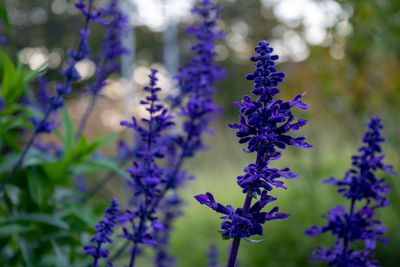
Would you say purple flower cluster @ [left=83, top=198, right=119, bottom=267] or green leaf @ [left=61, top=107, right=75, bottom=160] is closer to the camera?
purple flower cluster @ [left=83, top=198, right=119, bottom=267]

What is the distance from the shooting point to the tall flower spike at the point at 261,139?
1089mm

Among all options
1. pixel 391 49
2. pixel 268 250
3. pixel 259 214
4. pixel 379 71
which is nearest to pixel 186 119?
pixel 259 214

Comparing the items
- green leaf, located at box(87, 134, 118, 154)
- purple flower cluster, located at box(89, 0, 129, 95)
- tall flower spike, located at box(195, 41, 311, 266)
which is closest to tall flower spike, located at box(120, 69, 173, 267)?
tall flower spike, located at box(195, 41, 311, 266)

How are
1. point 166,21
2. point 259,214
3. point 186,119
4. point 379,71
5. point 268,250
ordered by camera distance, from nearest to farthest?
point 259,214 < point 186,119 < point 268,250 < point 379,71 < point 166,21

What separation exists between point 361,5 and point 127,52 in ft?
9.04

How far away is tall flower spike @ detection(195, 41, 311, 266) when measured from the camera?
109cm

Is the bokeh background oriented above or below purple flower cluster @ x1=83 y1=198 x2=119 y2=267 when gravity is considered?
above

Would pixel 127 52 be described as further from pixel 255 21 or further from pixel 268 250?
pixel 255 21

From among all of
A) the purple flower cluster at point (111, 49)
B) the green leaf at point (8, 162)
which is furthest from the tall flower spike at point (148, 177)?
the purple flower cluster at point (111, 49)

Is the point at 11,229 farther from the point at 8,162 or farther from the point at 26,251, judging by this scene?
the point at 8,162

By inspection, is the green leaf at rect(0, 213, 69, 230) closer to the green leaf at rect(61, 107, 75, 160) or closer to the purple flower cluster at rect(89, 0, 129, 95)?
the green leaf at rect(61, 107, 75, 160)

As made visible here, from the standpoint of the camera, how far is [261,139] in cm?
107

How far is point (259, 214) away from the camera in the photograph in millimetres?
1131

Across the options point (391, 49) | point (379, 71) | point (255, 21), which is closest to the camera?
point (391, 49)
